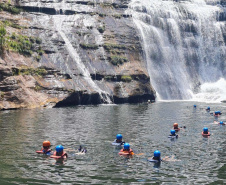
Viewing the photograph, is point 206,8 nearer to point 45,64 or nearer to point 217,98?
point 217,98

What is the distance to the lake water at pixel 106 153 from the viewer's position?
20.0m

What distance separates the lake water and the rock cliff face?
1959 cm

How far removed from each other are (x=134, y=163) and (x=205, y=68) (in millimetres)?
87835

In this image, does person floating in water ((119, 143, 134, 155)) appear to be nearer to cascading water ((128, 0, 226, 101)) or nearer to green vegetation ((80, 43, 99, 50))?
green vegetation ((80, 43, 99, 50))

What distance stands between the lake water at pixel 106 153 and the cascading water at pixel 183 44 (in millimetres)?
47905

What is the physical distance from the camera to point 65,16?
84062 mm

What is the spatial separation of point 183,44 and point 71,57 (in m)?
42.9

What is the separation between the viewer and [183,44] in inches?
4085

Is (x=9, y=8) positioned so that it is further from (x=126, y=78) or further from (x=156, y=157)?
(x=156, y=157)

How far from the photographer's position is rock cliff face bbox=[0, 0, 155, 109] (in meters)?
62.4

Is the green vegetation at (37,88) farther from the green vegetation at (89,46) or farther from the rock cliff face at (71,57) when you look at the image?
the green vegetation at (89,46)

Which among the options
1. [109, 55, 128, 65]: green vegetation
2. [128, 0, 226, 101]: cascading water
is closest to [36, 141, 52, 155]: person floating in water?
[109, 55, 128, 65]: green vegetation

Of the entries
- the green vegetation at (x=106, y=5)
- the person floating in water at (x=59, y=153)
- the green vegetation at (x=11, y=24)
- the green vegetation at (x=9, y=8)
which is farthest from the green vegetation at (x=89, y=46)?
the person floating in water at (x=59, y=153)

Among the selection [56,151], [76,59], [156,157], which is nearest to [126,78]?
[76,59]
